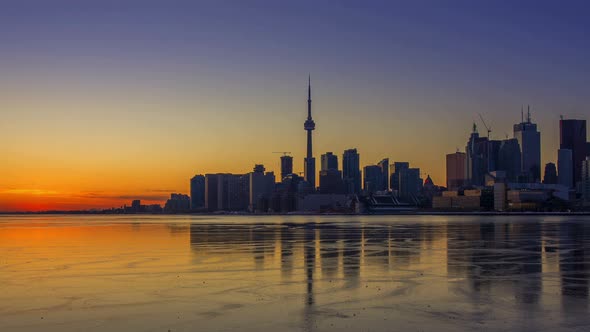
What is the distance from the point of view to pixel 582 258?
41.9m

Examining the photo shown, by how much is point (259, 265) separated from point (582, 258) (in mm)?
21804

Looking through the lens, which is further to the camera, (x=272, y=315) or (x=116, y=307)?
(x=116, y=307)

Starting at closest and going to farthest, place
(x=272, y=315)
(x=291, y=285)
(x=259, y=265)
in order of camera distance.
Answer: (x=272, y=315) → (x=291, y=285) → (x=259, y=265)

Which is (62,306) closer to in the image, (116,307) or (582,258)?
(116,307)

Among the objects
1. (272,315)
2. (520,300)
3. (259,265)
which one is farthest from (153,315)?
(259,265)

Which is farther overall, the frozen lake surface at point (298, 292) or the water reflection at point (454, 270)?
the water reflection at point (454, 270)

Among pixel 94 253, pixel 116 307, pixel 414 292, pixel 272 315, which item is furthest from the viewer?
pixel 94 253

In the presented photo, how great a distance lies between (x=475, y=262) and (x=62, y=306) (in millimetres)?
25438

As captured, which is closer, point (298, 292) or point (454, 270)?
point (298, 292)

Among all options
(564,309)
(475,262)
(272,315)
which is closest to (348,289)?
(272,315)

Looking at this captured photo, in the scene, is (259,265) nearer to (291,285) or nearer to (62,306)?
(291,285)

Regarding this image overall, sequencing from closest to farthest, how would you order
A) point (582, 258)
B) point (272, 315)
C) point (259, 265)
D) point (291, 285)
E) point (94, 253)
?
point (272, 315), point (291, 285), point (259, 265), point (582, 258), point (94, 253)

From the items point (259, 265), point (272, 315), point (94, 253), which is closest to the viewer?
point (272, 315)

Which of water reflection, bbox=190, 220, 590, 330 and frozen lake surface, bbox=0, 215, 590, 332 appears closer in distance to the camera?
frozen lake surface, bbox=0, 215, 590, 332
